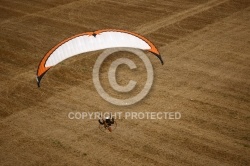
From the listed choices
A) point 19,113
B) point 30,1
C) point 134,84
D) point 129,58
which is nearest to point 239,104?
point 134,84

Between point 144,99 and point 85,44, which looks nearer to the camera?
point 85,44

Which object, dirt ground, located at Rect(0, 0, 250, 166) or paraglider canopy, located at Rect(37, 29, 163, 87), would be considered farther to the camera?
paraglider canopy, located at Rect(37, 29, 163, 87)

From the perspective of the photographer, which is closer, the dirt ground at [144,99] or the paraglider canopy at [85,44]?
the dirt ground at [144,99]

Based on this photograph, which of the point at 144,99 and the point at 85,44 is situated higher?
the point at 85,44
